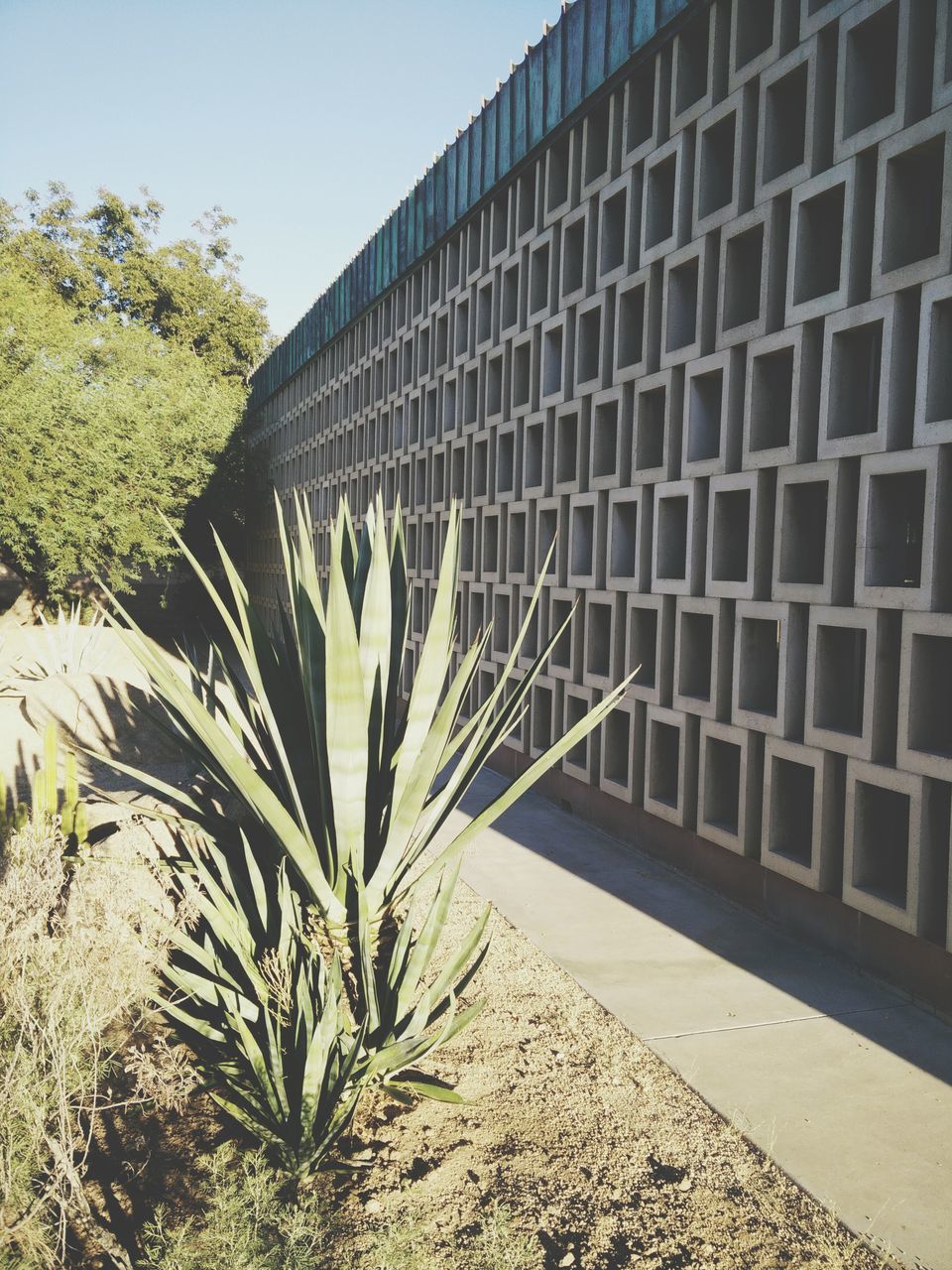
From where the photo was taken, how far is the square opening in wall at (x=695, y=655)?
17.6 ft

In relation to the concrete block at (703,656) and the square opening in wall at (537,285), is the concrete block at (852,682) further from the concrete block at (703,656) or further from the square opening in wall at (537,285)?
the square opening in wall at (537,285)

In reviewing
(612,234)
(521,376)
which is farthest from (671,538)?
(521,376)

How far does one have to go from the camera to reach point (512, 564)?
7.81 metres

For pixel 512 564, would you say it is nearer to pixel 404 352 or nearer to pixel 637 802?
pixel 637 802

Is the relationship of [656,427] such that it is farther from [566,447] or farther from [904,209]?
[904,209]

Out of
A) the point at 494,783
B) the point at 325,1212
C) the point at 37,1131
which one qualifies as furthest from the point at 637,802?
the point at 37,1131

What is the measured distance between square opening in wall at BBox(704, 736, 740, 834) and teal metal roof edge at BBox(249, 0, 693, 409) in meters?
4.40

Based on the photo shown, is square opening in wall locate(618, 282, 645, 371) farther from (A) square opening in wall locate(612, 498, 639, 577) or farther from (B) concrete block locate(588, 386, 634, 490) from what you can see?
(A) square opening in wall locate(612, 498, 639, 577)

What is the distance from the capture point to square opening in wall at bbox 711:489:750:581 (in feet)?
16.5

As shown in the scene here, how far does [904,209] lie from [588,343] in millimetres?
2977

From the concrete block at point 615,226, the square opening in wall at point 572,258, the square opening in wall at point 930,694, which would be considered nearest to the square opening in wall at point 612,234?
the concrete block at point 615,226

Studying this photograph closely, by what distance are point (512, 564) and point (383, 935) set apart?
5.20m

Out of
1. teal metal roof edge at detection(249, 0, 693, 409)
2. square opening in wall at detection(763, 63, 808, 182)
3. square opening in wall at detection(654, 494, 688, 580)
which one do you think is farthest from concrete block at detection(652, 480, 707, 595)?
teal metal roof edge at detection(249, 0, 693, 409)

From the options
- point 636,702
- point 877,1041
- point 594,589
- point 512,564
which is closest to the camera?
point 877,1041
